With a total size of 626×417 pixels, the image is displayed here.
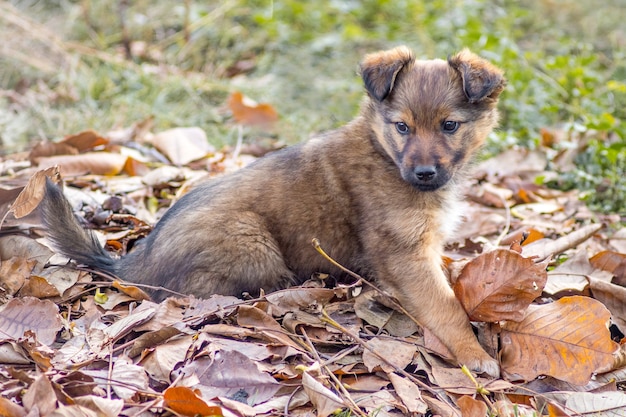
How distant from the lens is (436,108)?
158 inches

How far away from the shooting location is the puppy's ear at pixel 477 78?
4.01 meters

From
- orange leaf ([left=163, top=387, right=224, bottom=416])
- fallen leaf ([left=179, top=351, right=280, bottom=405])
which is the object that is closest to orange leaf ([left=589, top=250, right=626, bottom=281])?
fallen leaf ([left=179, top=351, right=280, bottom=405])

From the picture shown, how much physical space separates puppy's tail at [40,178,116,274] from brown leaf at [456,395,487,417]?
6.81 feet

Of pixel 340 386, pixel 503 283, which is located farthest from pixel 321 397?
pixel 503 283

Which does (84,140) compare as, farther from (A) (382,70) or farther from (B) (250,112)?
(A) (382,70)

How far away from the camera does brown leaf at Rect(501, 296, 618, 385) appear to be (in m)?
3.33

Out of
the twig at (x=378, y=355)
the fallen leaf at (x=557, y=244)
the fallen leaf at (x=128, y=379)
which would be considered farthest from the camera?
the fallen leaf at (x=557, y=244)

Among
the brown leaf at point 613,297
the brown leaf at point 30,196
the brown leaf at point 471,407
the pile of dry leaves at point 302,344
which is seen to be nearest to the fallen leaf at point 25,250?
the pile of dry leaves at point 302,344

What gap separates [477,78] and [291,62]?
5736 mm

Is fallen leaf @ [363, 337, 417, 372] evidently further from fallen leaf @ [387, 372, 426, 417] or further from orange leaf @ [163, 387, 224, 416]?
orange leaf @ [163, 387, 224, 416]

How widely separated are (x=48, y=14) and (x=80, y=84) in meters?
2.37

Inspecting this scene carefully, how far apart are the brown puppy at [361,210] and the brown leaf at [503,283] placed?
0.51 feet

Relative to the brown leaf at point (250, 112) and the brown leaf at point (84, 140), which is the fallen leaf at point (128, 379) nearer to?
the brown leaf at point (84, 140)

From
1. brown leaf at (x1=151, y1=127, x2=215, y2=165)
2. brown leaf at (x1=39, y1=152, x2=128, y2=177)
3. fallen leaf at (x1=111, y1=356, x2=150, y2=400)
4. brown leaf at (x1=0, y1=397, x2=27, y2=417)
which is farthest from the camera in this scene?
brown leaf at (x1=151, y1=127, x2=215, y2=165)
